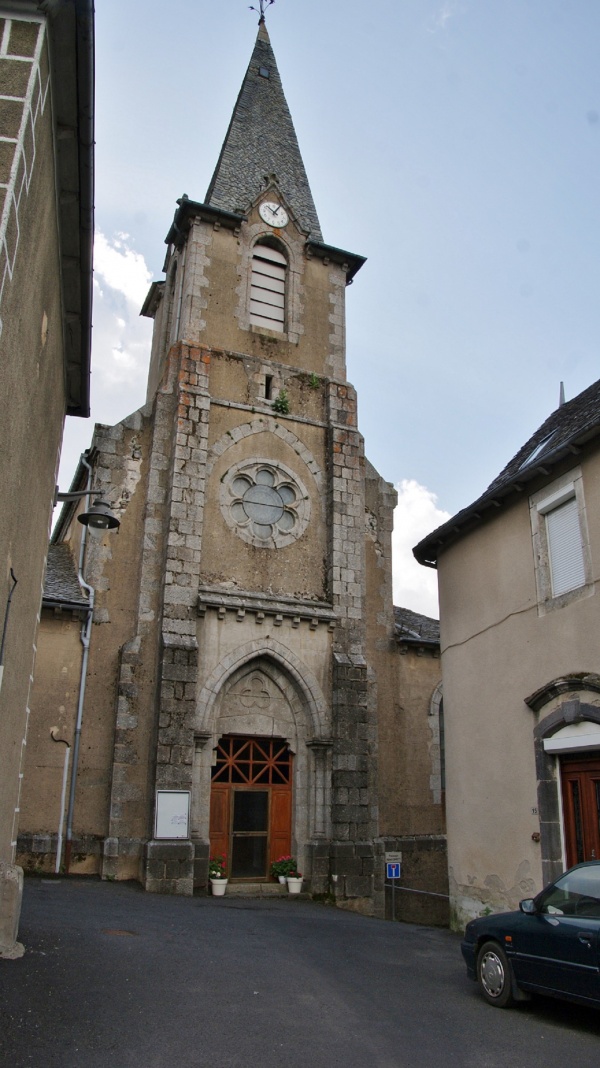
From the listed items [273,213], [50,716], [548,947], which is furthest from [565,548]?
[273,213]

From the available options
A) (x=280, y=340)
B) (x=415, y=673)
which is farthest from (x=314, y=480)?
(x=415, y=673)

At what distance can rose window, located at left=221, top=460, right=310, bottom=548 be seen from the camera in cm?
1698

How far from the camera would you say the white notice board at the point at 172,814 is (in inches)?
550

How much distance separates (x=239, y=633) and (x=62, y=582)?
11.4ft

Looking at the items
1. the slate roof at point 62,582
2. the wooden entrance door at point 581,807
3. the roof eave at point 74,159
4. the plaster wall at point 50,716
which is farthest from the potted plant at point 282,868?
the roof eave at point 74,159

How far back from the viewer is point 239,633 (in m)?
15.9

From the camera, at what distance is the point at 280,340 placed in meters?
18.8

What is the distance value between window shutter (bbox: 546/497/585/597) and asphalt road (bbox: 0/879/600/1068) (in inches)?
177

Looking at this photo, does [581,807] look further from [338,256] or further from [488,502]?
[338,256]

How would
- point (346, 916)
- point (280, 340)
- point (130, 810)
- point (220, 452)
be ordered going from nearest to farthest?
1. point (346, 916)
2. point (130, 810)
3. point (220, 452)
4. point (280, 340)

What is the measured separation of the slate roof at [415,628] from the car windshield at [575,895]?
33.8ft

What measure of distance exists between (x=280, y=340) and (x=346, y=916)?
1181 cm

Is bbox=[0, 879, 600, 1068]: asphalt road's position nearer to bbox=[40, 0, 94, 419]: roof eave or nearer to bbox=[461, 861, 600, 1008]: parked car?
bbox=[461, 861, 600, 1008]: parked car

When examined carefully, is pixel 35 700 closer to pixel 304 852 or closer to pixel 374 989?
A: pixel 304 852
